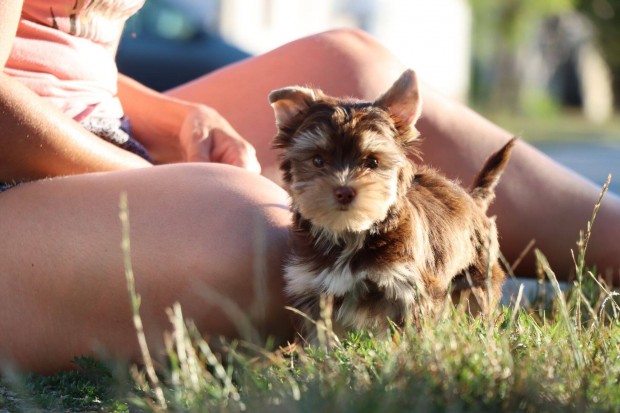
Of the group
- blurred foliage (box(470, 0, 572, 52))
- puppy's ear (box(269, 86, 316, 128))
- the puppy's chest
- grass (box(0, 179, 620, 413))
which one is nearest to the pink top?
puppy's ear (box(269, 86, 316, 128))

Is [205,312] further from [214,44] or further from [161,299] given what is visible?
[214,44]

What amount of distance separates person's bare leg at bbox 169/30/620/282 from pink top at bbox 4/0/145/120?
0.76m

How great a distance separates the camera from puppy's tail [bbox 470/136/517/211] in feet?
13.9

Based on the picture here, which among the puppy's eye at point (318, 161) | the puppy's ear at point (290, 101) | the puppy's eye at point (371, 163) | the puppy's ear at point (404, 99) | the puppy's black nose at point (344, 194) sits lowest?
the puppy's black nose at point (344, 194)

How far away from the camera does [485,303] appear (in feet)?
12.5

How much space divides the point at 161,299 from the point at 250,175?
577 mm

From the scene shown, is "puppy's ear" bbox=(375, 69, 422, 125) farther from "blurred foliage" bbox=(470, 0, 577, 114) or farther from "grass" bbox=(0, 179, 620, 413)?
"blurred foliage" bbox=(470, 0, 577, 114)

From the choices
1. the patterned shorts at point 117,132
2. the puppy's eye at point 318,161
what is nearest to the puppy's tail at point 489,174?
the puppy's eye at point 318,161

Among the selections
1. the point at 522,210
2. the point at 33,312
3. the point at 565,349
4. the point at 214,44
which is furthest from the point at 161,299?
the point at 214,44

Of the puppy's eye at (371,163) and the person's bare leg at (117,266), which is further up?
the puppy's eye at (371,163)

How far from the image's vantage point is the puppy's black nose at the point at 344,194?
10.8 feet

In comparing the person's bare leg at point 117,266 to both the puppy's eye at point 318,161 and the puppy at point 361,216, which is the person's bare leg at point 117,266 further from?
the puppy's eye at point 318,161

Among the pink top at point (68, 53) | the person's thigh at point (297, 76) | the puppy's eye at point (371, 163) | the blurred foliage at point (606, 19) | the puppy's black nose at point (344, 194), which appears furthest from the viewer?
the blurred foliage at point (606, 19)

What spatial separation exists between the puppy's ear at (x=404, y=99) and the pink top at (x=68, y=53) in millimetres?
1314
